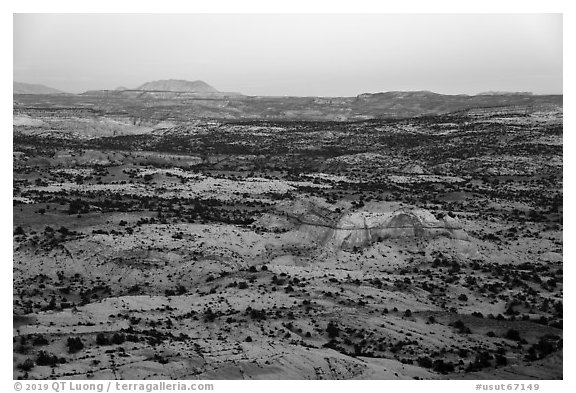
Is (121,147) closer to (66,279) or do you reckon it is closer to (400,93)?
(66,279)

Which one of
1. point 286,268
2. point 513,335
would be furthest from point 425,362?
point 286,268

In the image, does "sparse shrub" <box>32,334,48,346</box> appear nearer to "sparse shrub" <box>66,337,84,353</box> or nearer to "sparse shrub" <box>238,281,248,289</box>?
"sparse shrub" <box>66,337,84,353</box>

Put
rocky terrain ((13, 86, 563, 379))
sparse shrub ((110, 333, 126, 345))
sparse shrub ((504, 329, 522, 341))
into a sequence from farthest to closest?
sparse shrub ((504, 329, 522, 341)), sparse shrub ((110, 333, 126, 345)), rocky terrain ((13, 86, 563, 379))

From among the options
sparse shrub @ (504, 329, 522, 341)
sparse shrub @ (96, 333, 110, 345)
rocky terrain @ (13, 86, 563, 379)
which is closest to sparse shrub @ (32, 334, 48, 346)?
rocky terrain @ (13, 86, 563, 379)

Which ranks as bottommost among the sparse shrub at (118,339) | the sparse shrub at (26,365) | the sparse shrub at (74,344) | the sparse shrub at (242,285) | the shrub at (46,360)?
the sparse shrub at (242,285)

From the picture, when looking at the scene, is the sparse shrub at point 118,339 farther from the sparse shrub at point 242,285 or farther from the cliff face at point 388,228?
the cliff face at point 388,228

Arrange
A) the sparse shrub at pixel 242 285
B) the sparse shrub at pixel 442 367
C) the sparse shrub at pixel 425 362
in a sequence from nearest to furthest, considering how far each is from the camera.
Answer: the sparse shrub at pixel 442 367 < the sparse shrub at pixel 425 362 < the sparse shrub at pixel 242 285

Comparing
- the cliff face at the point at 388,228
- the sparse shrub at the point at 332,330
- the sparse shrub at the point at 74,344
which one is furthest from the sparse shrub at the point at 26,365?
the cliff face at the point at 388,228

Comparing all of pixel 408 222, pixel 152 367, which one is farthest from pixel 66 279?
pixel 408 222
